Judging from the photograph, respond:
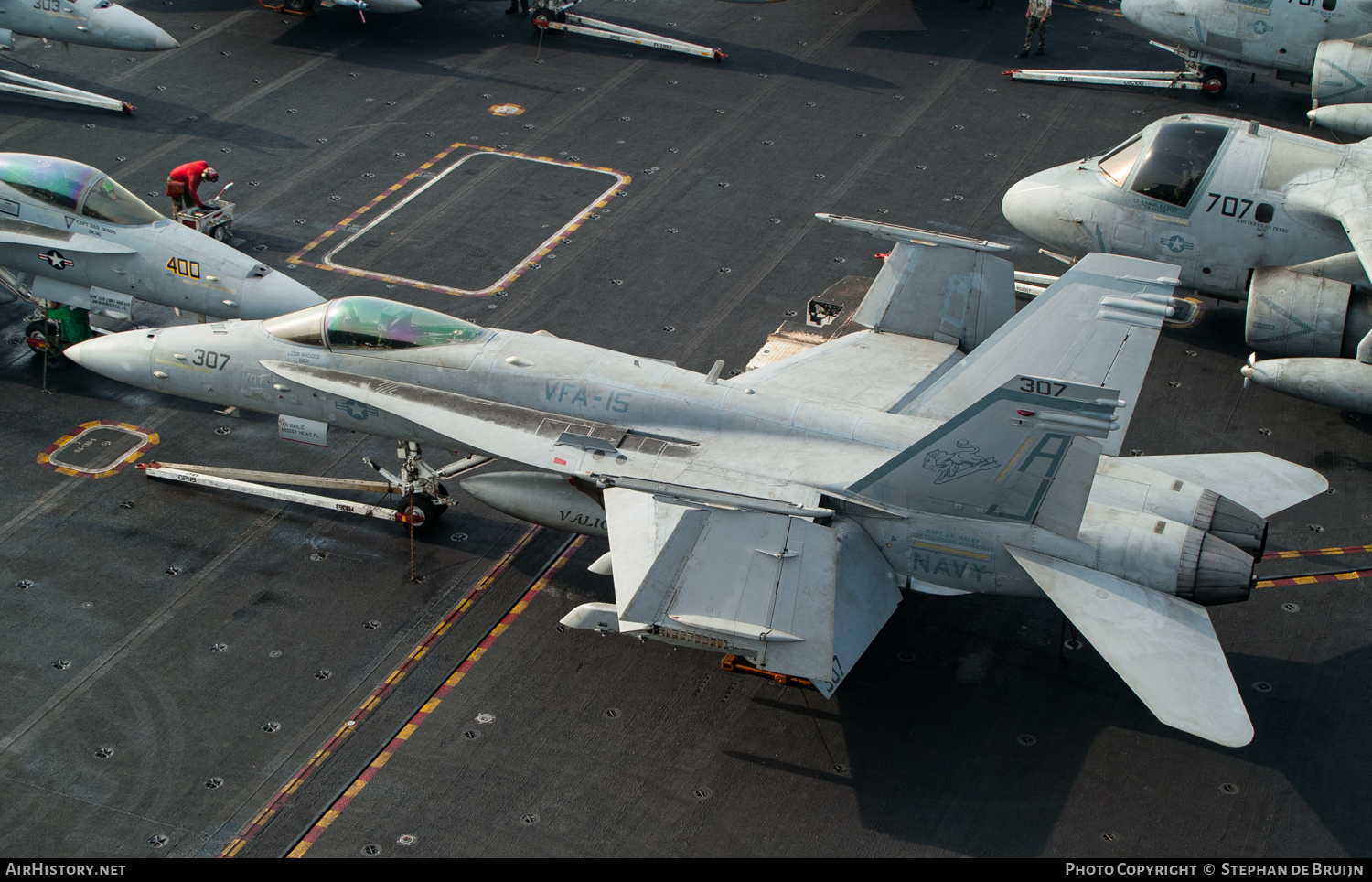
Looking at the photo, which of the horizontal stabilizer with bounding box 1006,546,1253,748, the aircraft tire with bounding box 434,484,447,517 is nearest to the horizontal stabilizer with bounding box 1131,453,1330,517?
the horizontal stabilizer with bounding box 1006,546,1253,748

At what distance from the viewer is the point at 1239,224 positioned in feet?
77.6

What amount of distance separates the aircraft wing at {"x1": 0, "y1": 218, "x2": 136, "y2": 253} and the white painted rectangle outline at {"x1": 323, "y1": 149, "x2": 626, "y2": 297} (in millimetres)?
4910

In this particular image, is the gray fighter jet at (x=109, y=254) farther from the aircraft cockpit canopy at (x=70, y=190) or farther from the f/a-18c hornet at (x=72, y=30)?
the f/a-18c hornet at (x=72, y=30)

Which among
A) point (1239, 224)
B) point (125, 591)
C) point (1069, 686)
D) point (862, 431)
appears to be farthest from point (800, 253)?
point (125, 591)

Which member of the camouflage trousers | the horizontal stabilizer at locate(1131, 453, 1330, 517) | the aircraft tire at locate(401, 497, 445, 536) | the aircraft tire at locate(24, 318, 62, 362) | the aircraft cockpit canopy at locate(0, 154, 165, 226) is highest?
the camouflage trousers

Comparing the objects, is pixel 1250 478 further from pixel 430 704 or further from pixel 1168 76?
pixel 1168 76

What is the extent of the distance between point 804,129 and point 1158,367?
1170 centimetres

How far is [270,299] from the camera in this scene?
2200cm

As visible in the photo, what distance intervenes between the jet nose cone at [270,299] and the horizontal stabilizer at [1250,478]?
1385cm

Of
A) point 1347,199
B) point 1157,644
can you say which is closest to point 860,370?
point 1157,644

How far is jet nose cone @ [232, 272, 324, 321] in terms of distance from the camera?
22.0 meters

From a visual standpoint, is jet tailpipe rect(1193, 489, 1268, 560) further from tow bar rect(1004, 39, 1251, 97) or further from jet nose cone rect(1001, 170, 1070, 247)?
tow bar rect(1004, 39, 1251, 97)

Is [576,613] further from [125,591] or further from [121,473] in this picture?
[121,473]

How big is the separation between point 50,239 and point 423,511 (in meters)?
8.81
